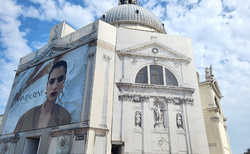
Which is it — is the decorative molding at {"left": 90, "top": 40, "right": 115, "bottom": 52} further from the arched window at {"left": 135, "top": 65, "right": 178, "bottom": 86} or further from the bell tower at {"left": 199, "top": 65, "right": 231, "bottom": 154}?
the bell tower at {"left": 199, "top": 65, "right": 231, "bottom": 154}

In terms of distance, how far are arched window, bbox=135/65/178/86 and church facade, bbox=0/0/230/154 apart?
11cm

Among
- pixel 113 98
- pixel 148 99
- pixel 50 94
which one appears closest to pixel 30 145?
pixel 50 94

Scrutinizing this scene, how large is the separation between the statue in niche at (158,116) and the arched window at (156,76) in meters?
2.80

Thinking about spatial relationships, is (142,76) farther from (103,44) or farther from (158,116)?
(103,44)

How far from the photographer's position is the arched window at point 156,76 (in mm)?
20359

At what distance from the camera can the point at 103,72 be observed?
19.2 meters

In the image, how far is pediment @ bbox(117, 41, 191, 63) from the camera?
21.1 m

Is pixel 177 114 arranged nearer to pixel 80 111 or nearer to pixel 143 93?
pixel 143 93

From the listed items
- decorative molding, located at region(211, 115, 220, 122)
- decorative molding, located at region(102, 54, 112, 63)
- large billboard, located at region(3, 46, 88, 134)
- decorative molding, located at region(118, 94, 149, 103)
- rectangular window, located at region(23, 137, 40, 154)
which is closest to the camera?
large billboard, located at region(3, 46, 88, 134)

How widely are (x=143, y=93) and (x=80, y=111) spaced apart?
253 inches

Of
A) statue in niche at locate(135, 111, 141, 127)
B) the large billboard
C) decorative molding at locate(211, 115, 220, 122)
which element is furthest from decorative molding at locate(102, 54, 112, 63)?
decorative molding at locate(211, 115, 220, 122)

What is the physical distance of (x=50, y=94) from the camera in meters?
21.1

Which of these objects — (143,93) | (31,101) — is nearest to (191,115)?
(143,93)

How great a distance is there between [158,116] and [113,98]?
4.73 metres
